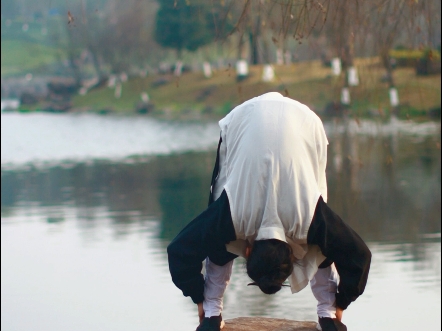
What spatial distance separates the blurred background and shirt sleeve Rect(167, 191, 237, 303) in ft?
4.37

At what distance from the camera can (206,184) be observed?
12.0m

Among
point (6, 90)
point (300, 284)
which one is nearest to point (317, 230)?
point (300, 284)

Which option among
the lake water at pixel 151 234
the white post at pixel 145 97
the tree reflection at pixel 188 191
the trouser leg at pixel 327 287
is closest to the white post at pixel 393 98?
the lake water at pixel 151 234

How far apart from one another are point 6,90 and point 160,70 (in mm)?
8489

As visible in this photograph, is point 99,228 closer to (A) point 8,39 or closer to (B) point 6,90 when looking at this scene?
(B) point 6,90

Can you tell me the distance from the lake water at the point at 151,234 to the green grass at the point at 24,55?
3260 cm

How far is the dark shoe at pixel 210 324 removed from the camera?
3356 mm

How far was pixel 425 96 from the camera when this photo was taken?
75.0ft

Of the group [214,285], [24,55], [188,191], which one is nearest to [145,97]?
[24,55]

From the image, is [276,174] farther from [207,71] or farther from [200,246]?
[207,71]

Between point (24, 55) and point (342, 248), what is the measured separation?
Result: 53013mm

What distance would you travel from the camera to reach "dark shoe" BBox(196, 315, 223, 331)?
336 centimetres

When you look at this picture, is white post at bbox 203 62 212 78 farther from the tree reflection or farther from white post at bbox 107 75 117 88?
the tree reflection

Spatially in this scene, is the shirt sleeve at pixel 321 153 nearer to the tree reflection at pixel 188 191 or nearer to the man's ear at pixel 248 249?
the man's ear at pixel 248 249
